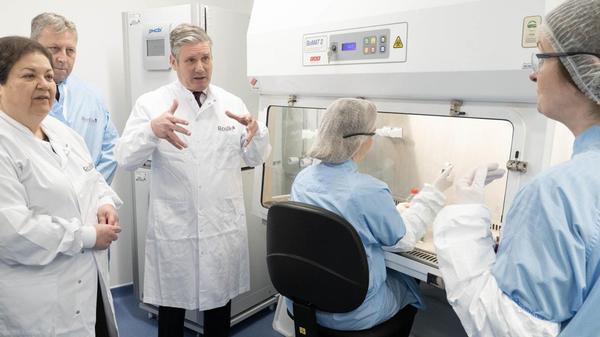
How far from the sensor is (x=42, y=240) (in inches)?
43.6

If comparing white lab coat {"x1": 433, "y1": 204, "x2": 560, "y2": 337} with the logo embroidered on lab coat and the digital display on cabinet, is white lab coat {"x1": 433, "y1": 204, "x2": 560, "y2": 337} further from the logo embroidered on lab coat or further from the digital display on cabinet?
the logo embroidered on lab coat

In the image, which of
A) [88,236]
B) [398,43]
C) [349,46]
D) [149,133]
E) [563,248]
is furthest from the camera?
[149,133]

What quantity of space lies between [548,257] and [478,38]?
2.22 feet

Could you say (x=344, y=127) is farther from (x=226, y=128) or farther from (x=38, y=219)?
(x=38, y=219)

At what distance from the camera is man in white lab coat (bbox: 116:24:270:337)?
66.8 inches

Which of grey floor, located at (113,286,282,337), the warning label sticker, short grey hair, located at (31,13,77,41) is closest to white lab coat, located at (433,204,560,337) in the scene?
the warning label sticker

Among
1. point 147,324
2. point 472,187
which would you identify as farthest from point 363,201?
point 147,324

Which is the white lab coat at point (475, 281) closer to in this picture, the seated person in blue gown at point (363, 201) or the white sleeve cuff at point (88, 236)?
the seated person in blue gown at point (363, 201)

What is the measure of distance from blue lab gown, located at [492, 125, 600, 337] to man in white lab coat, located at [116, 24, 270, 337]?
1.16 m

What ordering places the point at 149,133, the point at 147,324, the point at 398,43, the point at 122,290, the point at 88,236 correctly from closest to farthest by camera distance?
the point at 88,236 < the point at 398,43 < the point at 149,133 < the point at 147,324 < the point at 122,290

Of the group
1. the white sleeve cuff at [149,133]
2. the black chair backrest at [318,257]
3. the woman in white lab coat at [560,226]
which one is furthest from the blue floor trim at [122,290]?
the woman in white lab coat at [560,226]

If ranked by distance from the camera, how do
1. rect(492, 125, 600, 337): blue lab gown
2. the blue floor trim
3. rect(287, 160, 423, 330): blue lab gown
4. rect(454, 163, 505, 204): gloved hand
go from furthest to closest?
the blue floor trim < rect(287, 160, 423, 330): blue lab gown < rect(454, 163, 505, 204): gloved hand < rect(492, 125, 600, 337): blue lab gown

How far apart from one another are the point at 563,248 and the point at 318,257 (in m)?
0.70

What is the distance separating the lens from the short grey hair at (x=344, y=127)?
1338 millimetres
